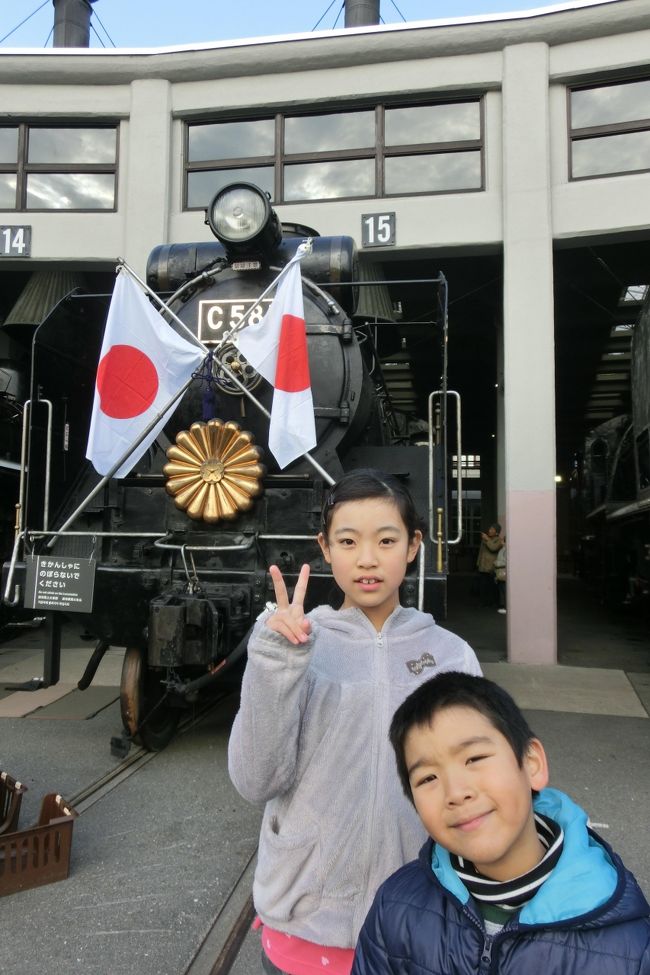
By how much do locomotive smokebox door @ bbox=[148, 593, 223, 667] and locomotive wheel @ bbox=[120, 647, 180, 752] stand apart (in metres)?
0.67

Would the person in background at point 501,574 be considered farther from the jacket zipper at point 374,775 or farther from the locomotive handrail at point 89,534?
the jacket zipper at point 374,775

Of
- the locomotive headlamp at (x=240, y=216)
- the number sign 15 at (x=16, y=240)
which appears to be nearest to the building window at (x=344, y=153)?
the number sign 15 at (x=16, y=240)

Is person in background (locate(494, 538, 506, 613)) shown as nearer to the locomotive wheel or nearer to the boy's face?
the locomotive wheel

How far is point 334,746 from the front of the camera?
4.50 ft

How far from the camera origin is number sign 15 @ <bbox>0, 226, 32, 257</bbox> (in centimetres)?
862

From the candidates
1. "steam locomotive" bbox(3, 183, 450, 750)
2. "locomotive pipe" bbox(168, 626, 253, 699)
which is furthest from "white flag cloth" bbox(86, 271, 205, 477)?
"locomotive pipe" bbox(168, 626, 253, 699)

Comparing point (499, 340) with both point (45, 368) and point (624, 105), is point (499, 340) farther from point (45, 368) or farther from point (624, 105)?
point (45, 368)

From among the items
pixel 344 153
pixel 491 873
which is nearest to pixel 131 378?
pixel 491 873

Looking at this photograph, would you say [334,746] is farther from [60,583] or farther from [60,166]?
[60,166]

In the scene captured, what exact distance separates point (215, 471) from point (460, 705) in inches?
115

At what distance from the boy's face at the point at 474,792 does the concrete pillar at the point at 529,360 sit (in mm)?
6498

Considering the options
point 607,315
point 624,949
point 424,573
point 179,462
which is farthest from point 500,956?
point 607,315

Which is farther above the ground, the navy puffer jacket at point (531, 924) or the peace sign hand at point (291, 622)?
the peace sign hand at point (291, 622)

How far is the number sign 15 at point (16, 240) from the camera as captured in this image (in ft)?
28.3
